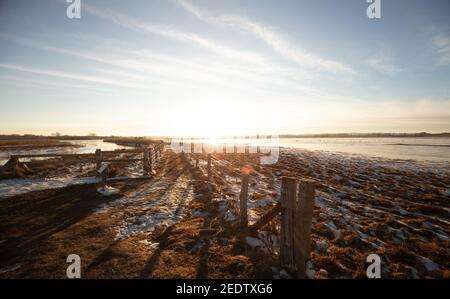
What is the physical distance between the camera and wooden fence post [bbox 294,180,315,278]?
15.2ft

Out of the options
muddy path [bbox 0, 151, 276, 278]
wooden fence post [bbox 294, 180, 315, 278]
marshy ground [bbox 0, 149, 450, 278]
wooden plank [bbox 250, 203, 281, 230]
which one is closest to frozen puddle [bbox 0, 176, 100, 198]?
marshy ground [bbox 0, 149, 450, 278]

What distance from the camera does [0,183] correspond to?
12.7m

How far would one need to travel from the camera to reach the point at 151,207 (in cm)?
928

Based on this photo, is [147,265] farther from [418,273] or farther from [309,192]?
[418,273]

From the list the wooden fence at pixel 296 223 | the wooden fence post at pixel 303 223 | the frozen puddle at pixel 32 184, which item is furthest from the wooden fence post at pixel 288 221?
the frozen puddle at pixel 32 184

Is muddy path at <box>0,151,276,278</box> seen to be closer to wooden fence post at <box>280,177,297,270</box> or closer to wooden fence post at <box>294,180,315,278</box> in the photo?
wooden fence post at <box>280,177,297,270</box>

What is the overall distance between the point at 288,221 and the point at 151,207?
6050mm

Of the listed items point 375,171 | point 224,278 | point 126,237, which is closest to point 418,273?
point 224,278

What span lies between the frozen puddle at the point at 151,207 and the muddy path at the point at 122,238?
34 millimetres

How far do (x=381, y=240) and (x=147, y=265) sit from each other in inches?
246

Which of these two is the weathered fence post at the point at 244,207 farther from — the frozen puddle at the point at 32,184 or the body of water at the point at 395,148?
the body of water at the point at 395,148

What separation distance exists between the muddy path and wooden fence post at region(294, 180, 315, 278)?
0.69 m

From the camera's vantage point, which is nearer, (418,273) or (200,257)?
(418,273)

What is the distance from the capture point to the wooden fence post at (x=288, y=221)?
4957mm
